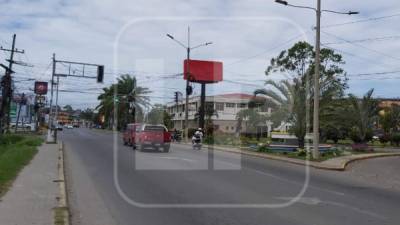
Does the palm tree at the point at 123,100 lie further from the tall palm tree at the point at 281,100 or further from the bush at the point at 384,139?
the tall palm tree at the point at 281,100

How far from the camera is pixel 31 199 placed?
11859 millimetres

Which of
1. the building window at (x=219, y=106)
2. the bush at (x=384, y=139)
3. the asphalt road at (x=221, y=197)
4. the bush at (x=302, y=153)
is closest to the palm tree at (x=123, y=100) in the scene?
the building window at (x=219, y=106)

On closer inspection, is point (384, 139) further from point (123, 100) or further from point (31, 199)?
point (31, 199)

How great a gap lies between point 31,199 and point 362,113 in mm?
32503

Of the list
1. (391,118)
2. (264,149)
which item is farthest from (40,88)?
(391,118)

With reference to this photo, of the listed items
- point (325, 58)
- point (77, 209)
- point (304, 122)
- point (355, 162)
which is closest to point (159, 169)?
point (77, 209)

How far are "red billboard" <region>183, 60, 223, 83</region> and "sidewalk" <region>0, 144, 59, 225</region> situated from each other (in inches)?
1742

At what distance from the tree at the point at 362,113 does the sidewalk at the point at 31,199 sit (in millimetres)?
26925

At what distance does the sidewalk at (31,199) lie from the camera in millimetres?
9461

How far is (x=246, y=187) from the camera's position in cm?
1520

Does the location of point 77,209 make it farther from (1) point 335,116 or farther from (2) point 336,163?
(1) point 335,116

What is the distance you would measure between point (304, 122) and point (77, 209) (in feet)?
79.1

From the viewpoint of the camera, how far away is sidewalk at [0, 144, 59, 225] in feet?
31.0

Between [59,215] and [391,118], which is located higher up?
[391,118]
